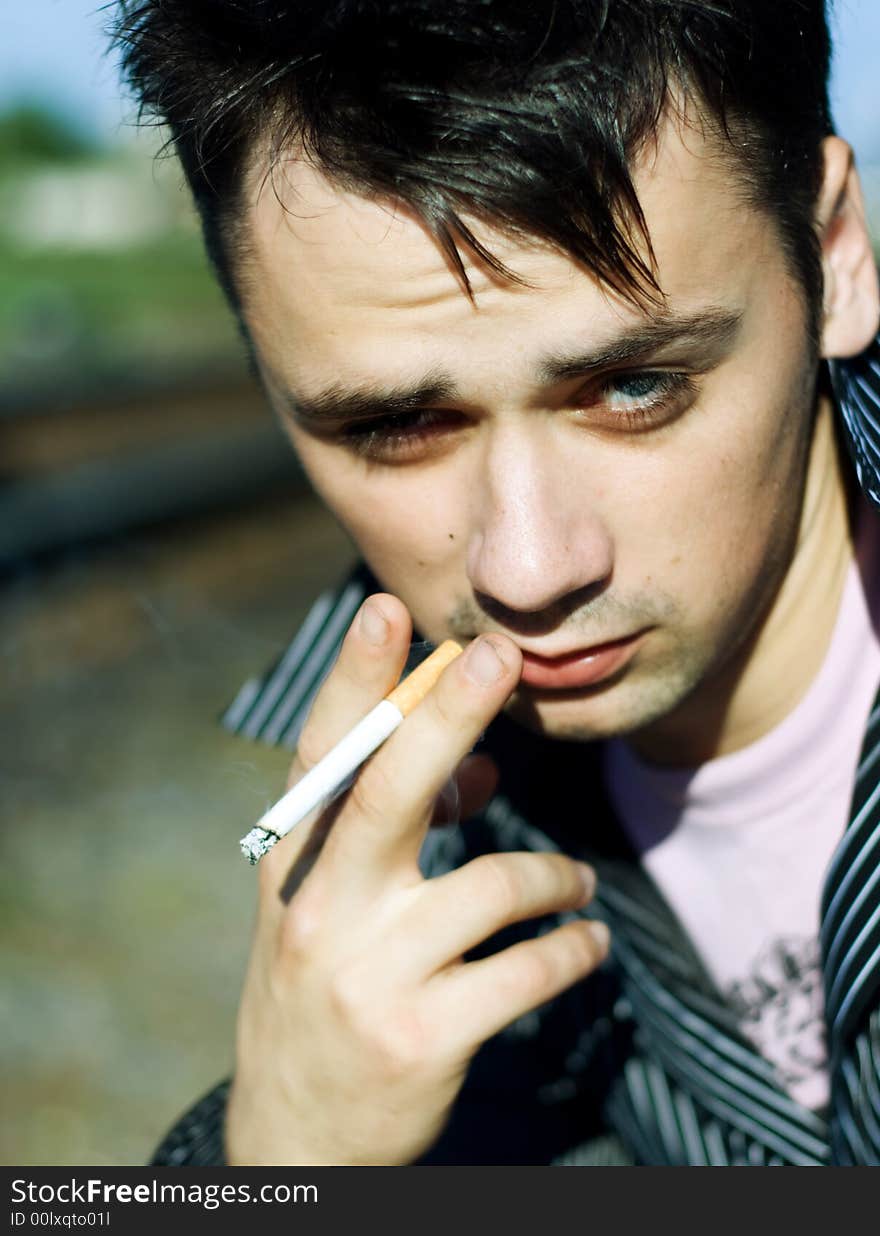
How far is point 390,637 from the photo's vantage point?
1744mm

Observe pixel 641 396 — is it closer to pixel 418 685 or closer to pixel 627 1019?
pixel 418 685

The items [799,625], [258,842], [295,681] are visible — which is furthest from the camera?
[295,681]

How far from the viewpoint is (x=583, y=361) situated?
1.71 m

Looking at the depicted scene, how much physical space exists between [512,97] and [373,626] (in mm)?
735

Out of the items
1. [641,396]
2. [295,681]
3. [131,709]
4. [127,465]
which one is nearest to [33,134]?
[127,465]

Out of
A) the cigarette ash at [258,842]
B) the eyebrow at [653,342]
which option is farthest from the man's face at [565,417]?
the cigarette ash at [258,842]

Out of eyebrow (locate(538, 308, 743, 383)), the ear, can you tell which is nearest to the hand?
eyebrow (locate(538, 308, 743, 383))

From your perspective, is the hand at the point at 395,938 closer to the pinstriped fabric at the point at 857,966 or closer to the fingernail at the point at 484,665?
the fingernail at the point at 484,665

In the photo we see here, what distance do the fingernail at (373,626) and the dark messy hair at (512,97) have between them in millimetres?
469

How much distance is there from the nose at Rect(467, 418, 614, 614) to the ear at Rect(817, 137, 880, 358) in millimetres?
588

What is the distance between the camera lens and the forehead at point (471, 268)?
1.70 meters

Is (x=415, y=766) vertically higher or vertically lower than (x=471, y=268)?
lower

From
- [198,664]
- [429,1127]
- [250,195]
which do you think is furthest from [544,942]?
[198,664]

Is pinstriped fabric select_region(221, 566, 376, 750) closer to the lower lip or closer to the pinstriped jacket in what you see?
the pinstriped jacket
